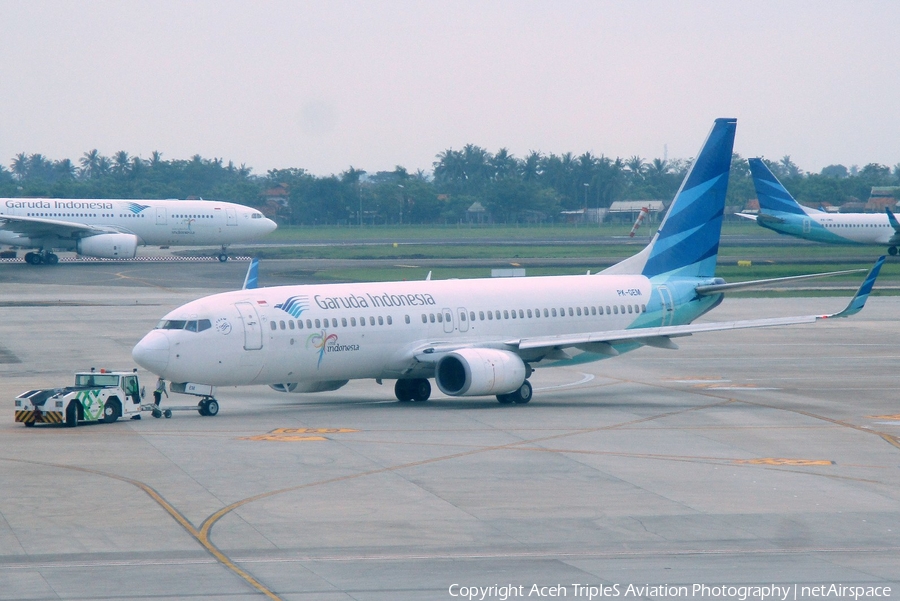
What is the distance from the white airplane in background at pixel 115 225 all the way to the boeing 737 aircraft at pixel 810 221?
45.9 meters

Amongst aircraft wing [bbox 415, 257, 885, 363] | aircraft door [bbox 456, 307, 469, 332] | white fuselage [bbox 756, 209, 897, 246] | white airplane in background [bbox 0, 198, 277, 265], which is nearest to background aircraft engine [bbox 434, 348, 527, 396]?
aircraft wing [bbox 415, 257, 885, 363]

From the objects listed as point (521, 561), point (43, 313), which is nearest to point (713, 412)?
point (521, 561)

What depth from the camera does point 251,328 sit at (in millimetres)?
33812

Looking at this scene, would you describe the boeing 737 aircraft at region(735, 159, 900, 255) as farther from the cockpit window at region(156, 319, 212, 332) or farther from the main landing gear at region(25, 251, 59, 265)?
the cockpit window at region(156, 319, 212, 332)

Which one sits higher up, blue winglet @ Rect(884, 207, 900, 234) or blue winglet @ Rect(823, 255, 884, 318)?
blue winglet @ Rect(884, 207, 900, 234)

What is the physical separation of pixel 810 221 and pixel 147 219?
60.4 m

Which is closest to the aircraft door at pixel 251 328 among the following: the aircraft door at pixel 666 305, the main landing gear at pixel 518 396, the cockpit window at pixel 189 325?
the cockpit window at pixel 189 325

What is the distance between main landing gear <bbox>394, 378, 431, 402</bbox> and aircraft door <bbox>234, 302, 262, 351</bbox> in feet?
20.0

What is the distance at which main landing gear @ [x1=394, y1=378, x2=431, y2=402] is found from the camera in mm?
38188

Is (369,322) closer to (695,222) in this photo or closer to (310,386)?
(310,386)

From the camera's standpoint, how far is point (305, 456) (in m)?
27.7

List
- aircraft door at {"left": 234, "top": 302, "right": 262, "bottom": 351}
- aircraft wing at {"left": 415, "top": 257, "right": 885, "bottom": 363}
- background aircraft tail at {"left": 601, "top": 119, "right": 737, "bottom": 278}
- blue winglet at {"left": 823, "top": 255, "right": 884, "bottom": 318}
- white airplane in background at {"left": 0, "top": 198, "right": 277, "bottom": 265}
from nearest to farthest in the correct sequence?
aircraft door at {"left": 234, "top": 302, "right": 262, "bottom": 351}
blue winglet at {"left": 823, "top": 255, "right": 884, "bottom": 318}
aircraft wing at {"left": 415, "top": 257, "right": 885, "bottom": 363}
background aircraft tail at {"left": 601, "top": 119, "right": 737, "bottom": 278}
white airplane in background at {"left": 0, "top": 198, "right": 277, "bottom": 265}

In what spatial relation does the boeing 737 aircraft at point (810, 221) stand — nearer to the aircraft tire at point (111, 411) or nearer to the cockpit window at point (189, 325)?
the cockpit window at point (189, 325)

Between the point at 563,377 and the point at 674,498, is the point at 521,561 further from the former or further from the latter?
the point at 563,377
